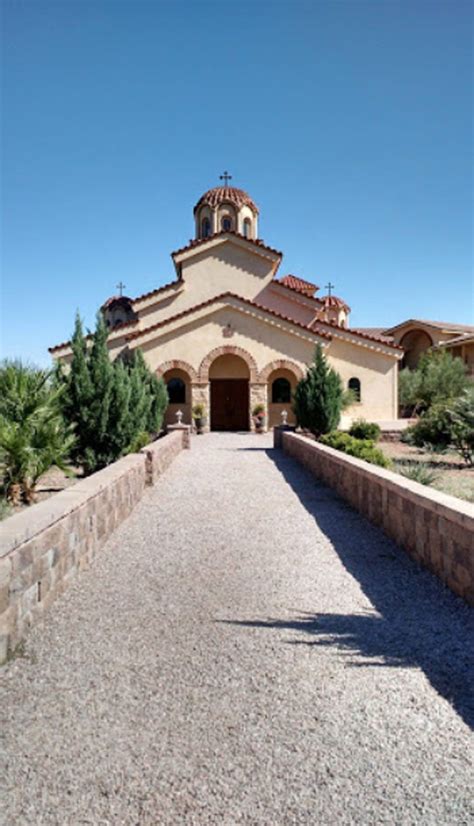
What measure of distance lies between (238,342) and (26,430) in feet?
58.4

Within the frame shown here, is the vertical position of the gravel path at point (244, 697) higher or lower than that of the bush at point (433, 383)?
lower

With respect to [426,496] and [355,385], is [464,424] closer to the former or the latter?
[426,496]

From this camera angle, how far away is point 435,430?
54.9 feet

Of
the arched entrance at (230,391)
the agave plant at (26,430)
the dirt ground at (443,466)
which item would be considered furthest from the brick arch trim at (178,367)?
the agave plant at (26,430)

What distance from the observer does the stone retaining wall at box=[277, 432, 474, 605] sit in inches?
192

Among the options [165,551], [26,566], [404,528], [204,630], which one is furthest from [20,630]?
[404,528]

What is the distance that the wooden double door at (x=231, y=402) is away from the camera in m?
28.7

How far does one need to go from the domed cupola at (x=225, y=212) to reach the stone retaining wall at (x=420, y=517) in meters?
25.2

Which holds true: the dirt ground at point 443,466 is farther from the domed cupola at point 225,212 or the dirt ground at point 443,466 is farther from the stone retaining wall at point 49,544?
the domed cupola at point 225,212

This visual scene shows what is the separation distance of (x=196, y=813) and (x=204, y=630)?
193 centimetres

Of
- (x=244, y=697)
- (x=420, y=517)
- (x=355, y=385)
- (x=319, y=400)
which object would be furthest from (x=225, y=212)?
(x=244, y=697)

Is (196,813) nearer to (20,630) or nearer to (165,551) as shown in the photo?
(20,630)

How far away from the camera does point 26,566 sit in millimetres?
4195

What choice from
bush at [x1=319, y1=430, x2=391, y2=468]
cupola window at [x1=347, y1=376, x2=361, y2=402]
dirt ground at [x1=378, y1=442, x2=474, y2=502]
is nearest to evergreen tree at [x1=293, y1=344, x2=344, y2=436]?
dirt ground at [x1=378, y1=442, x2=474, y2=502]
